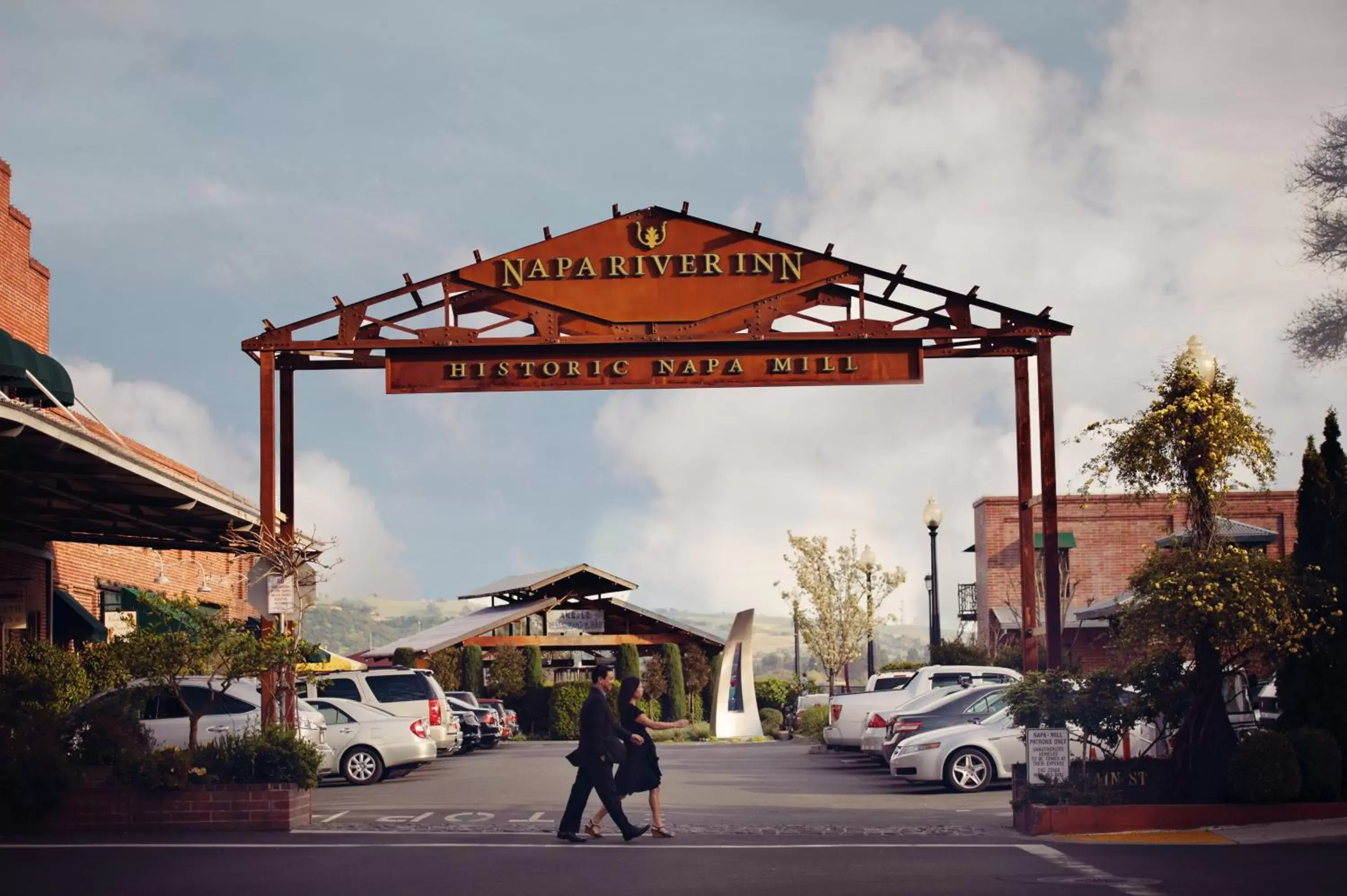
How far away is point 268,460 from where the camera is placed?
875 inches

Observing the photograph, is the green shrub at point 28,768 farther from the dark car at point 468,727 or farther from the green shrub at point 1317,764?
the dark car at point 468,727

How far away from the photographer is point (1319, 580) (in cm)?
1867

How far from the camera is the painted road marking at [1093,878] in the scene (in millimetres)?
13219

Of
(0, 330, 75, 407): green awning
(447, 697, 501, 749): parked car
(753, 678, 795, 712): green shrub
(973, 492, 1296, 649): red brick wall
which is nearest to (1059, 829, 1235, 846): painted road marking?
(0, 330, 75, 407): green awning

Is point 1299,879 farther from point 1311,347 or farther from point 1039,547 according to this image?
point 1039,547

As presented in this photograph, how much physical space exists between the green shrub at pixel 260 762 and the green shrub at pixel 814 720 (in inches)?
852

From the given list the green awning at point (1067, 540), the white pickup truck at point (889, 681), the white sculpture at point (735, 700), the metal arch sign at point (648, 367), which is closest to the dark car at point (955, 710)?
the metal arch sign at point (648, 367)

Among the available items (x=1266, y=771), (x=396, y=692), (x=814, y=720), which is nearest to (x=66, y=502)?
(x=396, y=692)

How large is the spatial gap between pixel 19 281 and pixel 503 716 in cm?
2115

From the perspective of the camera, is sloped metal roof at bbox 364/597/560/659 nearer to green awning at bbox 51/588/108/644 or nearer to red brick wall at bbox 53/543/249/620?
red brick wall at bbox 53/543/249/620

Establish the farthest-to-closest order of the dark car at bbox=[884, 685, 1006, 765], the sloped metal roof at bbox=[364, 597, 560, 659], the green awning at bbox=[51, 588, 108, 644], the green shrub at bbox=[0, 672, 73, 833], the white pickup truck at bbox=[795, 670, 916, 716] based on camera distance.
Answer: the sloped metal roof at bbox=[364, 597, 560, 659]
the white pickup truck at bbox=[795, 670, 916, 716]
the green awning at bbox=[51, 588, 108, 644]
the dark car at bbox=[884, 685, 1006, 765]
the green shrub at bbox=[0, 672, 73, 833]

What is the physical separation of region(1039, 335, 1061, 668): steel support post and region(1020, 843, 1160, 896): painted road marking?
7.72 m

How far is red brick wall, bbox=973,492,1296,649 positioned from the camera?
58594 millimetres

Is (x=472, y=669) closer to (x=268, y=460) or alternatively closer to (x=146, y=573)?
(x=146, y=573)
